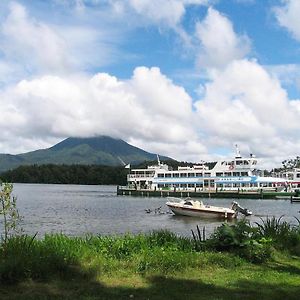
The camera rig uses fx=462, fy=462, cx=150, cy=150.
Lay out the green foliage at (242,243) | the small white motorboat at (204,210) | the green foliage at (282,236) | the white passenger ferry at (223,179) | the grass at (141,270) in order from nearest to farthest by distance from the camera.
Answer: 1. the grass at (141,270)
2. the green foliage at (242,243)
3. the green foliage at (282,236)
4. the small white motorboat at (204,210)
5. the white passenger ferry at (223,179)

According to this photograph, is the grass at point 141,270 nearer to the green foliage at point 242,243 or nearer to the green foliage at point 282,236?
the green foliage at point 242,243

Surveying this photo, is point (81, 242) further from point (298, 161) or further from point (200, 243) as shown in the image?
point (298, 161)

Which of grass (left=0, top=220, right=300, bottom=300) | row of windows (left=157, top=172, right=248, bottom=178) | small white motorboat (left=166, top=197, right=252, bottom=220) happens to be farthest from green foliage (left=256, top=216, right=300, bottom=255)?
row of windows (left=157, top=172, right=248, bottom=178)

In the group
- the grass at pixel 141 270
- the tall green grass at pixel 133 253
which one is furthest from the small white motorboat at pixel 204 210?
the grass at pixel 141 270

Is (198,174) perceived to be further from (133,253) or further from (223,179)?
(133,253)

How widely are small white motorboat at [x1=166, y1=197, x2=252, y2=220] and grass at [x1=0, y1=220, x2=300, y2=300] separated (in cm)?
3073

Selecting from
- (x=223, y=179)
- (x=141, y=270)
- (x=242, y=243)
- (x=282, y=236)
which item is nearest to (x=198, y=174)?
(x=223, y=179)

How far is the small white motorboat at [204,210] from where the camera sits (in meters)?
41.9

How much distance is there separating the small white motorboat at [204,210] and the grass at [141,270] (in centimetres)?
3073

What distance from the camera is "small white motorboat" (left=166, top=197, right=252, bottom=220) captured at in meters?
41.9

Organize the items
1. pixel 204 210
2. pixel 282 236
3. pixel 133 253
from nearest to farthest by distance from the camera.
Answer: pixel 133 253 < pixel 282 236 < pixel 204 210

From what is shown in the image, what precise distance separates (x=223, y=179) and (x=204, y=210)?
4774 centimetres

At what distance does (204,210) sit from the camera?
1694 inches

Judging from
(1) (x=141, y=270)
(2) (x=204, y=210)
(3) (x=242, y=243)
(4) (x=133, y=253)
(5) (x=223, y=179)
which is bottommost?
(2) (x=204, y=210)
